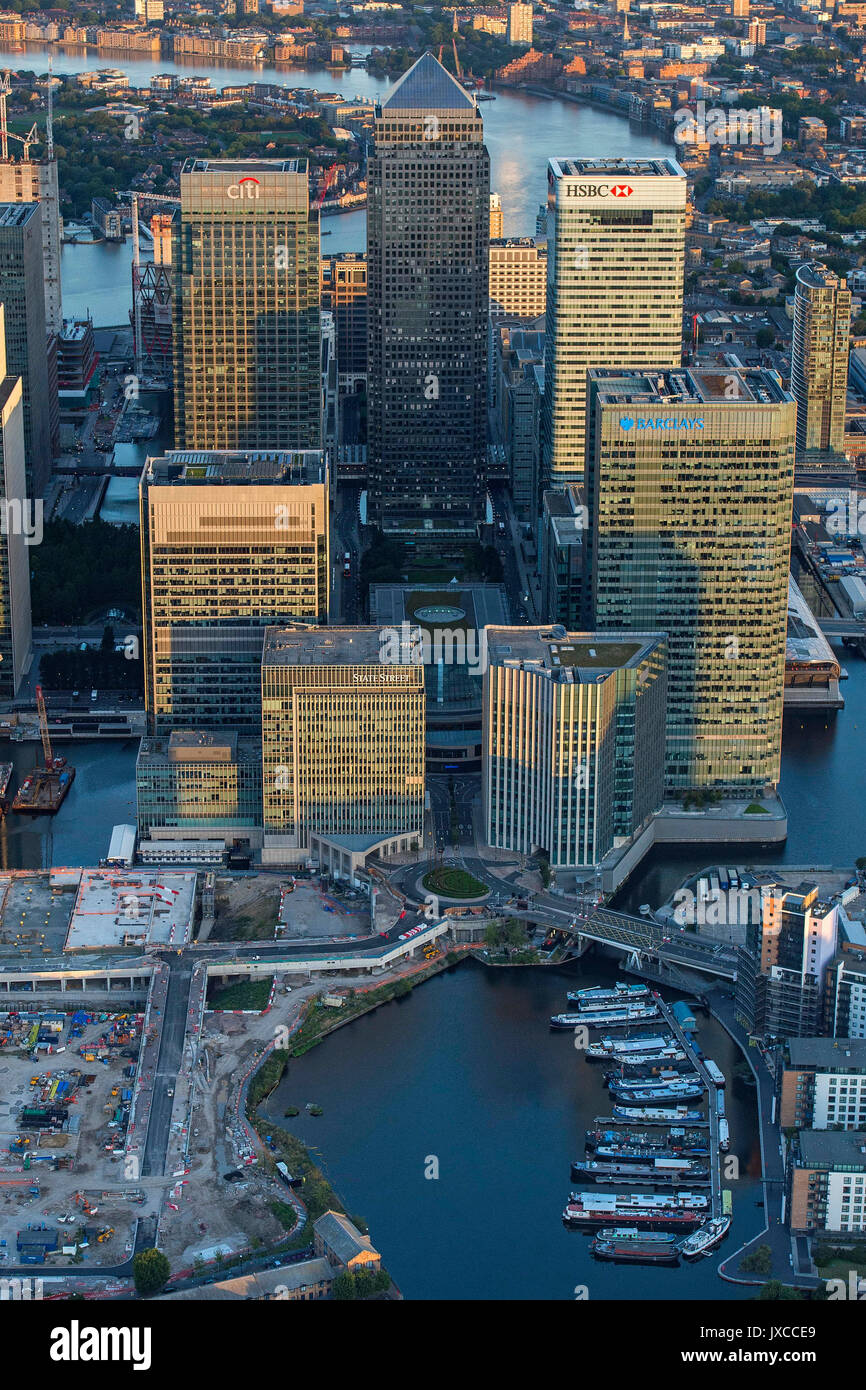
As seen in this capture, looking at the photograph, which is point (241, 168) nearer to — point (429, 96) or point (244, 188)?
point (244, 188)

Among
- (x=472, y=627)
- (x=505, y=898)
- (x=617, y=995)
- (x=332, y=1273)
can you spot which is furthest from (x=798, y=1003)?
(x=472, y=627)

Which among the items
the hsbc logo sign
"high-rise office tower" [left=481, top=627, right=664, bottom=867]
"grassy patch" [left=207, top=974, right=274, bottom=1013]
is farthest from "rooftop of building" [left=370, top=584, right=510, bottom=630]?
"grassy patch" [left=207, top=974, right=274, bottom=1013]

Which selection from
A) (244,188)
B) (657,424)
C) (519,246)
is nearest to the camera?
(657,424)

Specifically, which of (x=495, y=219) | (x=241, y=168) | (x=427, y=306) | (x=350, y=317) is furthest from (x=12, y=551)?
(x=495, y=219)

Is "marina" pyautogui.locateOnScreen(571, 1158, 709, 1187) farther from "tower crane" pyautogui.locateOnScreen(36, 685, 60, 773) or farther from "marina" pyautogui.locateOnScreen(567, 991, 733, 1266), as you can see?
"tower crane" pyautogui.locateOnScreen(36, 685, 60, 773)

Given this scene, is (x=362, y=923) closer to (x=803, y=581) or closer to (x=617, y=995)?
(x=617, y=995)
